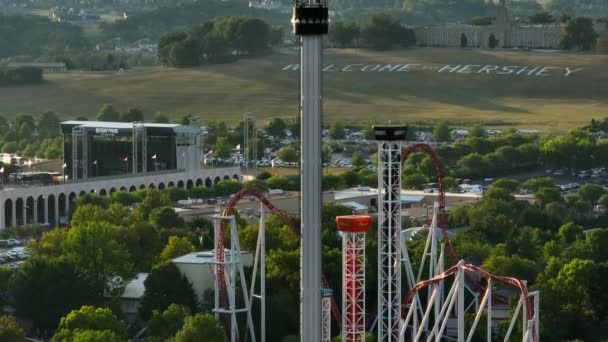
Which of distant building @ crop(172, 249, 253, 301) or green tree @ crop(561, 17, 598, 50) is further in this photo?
green tree @ crop(561, 17, 598, 50)

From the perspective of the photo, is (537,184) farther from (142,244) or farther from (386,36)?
(386,36)

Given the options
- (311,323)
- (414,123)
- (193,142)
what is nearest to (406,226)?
(193,142)

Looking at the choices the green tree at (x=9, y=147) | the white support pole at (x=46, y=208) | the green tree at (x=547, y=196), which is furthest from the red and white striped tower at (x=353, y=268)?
the green tree at (x=9, y=147)

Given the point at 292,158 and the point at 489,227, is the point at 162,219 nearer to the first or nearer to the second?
the point at 489,227

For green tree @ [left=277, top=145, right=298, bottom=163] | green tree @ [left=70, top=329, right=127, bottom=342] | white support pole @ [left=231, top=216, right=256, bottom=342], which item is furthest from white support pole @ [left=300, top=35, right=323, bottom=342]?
green tree @ [left=277, top=145, right=298, bottom=163]

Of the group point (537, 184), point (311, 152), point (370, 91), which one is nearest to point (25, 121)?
point (370, 91)

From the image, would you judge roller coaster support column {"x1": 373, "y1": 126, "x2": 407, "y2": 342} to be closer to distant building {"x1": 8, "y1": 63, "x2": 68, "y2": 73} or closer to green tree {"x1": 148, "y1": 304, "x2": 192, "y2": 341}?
green tree {"x1": 148, "y1": 304, "x2": 192, "y2": 341}
